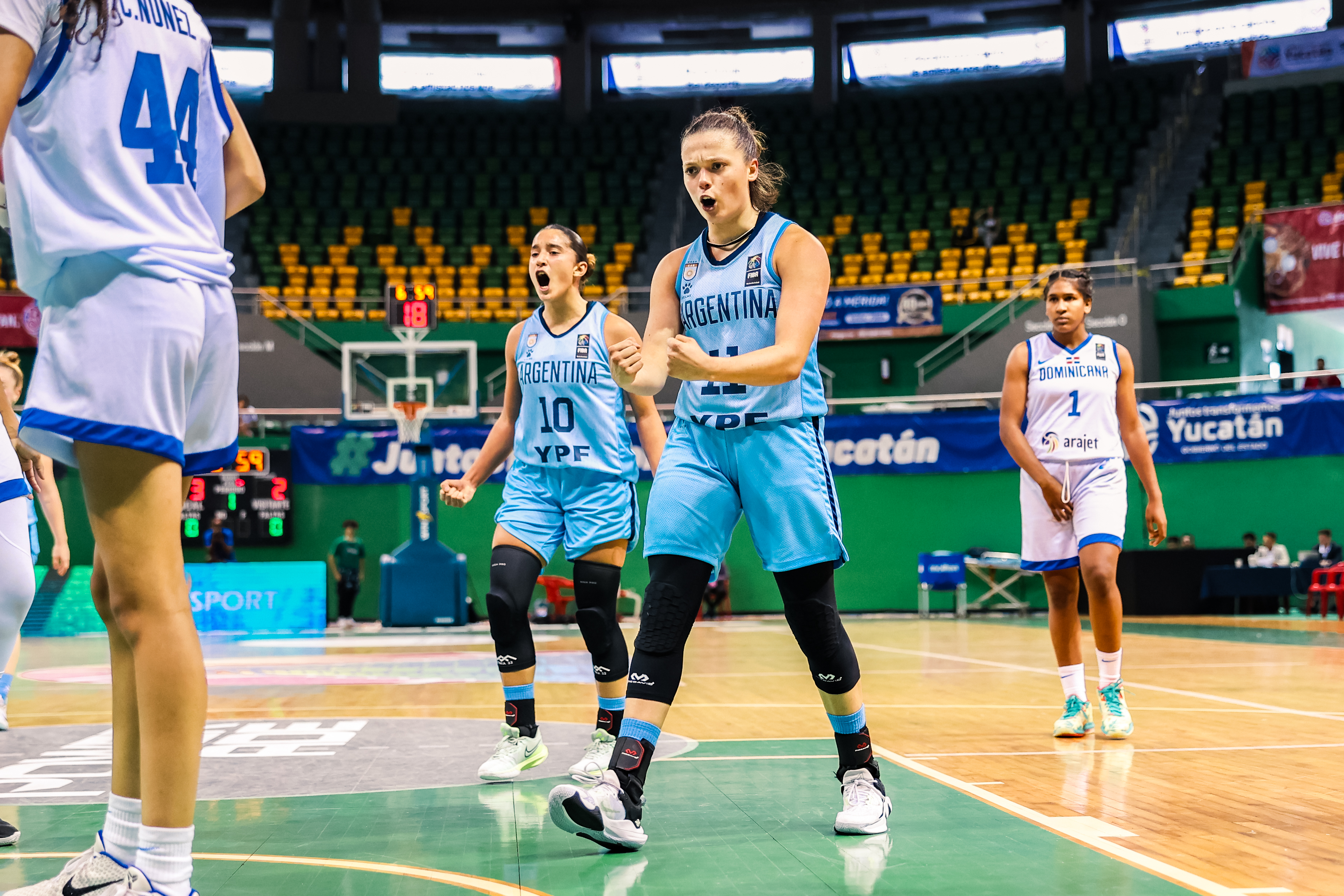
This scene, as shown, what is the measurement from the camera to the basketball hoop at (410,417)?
16.2 m

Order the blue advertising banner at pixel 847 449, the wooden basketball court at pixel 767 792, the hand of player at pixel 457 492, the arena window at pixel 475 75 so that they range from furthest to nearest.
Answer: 1. the arena window at pixel 475 75
2. the blue advertising banner at pixel 847 449
3. the hand of player at pixel 457 492
4. the wooden basketball court at pixel 767 792

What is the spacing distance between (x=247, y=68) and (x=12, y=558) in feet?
100

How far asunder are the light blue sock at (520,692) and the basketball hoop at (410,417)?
463 inches

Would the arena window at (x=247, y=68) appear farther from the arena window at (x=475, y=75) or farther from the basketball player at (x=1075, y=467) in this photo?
the basketball player at (x=1075, y=467)

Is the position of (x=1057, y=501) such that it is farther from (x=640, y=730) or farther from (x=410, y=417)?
(x=410, y=417)

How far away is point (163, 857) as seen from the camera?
7.50 ft

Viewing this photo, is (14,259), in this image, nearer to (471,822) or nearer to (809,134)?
(471,822)

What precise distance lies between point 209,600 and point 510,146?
54.9ft

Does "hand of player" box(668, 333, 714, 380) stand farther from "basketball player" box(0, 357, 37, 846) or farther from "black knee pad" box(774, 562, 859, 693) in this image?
"basketball player" box(0, 357, 37, 846)

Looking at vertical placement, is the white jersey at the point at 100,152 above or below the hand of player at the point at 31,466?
above

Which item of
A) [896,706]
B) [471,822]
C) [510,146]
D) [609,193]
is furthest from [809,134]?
[471,822]

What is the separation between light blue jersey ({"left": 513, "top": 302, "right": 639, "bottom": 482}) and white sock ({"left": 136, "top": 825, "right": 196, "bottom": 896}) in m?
2.78

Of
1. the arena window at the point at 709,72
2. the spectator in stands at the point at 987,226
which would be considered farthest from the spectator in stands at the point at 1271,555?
the arena window at the point at 709,72

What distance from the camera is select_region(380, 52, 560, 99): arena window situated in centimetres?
Result: 3170
